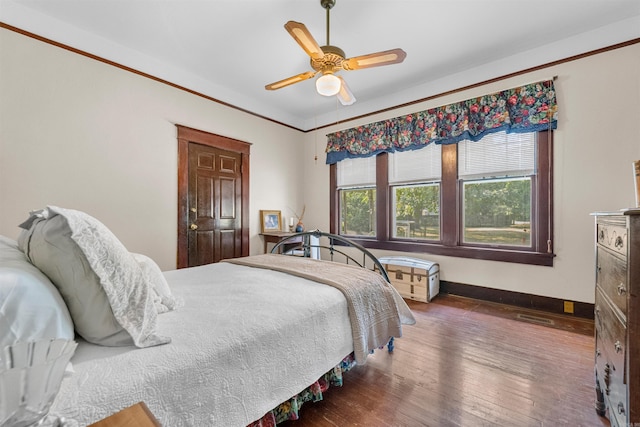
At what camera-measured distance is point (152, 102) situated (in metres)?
3.10

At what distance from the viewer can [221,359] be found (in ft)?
3.11

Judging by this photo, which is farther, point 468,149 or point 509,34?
point 468,149

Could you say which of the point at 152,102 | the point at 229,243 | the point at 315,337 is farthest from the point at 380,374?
the point at 152,102

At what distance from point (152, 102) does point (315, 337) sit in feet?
10.7

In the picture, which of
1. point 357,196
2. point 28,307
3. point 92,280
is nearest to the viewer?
point 28,307

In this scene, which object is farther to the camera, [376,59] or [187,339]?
[376,59]

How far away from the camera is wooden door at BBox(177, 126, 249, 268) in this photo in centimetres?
338

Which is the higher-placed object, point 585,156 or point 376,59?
point 376,59

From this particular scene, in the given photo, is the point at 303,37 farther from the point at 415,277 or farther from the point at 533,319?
the point at 533,319

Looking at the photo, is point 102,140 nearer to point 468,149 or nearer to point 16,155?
point 16,155

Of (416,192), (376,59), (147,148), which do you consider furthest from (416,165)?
(147,148)

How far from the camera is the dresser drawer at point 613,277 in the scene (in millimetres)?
997

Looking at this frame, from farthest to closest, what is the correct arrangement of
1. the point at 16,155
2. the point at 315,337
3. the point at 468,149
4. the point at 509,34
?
the point at 468,149
the point at 509,34
the point at 16,155
the point at 315,337

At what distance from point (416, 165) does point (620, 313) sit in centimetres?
299
